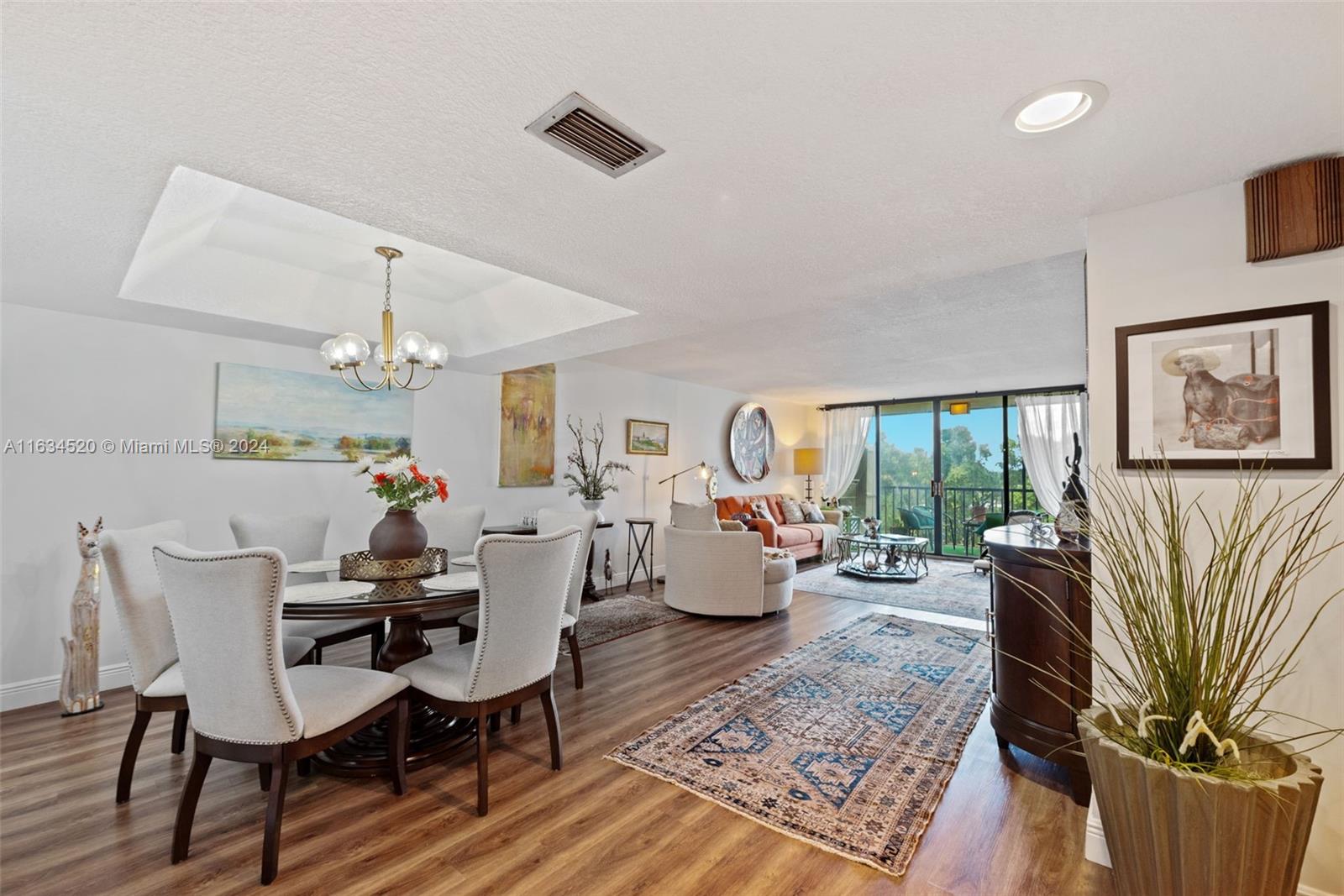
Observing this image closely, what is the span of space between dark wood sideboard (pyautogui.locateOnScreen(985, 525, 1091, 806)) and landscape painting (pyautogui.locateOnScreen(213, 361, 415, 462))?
13.9ft

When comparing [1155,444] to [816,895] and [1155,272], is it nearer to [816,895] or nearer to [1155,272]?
[1155,272]

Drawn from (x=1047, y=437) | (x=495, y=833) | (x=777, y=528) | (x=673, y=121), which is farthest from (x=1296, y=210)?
(x=1047, y=437)

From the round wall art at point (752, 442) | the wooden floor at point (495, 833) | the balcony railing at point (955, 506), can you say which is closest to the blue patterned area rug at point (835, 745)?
the wooden floor at point (495, 833)

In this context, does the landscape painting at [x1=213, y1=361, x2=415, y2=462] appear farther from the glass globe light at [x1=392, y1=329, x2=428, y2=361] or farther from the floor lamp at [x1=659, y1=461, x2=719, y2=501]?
the floor lamp at [x1=659, y1=461, x2=719, y2=501]

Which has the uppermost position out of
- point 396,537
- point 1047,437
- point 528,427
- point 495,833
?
point 1047,437

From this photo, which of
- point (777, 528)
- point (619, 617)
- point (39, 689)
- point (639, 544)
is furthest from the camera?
point (777, 528)

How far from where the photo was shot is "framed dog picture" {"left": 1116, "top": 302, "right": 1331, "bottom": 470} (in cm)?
162

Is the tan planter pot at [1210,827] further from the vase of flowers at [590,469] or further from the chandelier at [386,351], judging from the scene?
the vase of flowers at [590,469]

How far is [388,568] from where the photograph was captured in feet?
8.84

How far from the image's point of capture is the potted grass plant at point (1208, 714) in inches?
51.2

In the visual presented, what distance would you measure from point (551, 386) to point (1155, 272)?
469 cm

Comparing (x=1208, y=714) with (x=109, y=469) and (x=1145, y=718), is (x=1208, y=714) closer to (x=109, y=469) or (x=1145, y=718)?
(x=1145, y=718)

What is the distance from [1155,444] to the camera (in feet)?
6.08

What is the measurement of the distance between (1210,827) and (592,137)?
231cm
